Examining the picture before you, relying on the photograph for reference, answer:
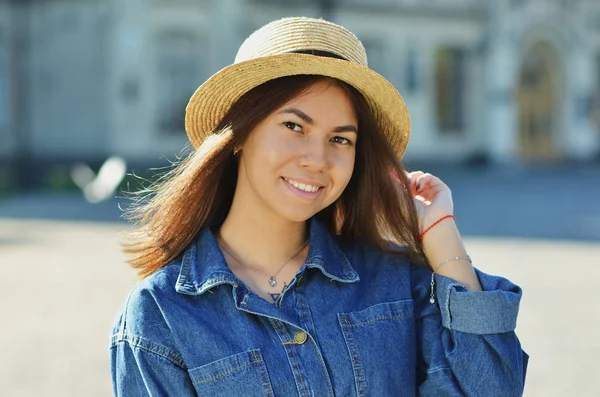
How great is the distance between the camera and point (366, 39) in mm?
26234

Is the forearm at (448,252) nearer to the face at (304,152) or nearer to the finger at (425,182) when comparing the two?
the finger at (425,182)

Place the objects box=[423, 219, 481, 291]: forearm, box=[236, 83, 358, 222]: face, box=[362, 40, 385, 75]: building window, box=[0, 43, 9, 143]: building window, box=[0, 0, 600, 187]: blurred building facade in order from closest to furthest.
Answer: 1. box=[236, 83, 358, 222]: face
2. box=[423, 219, 481, 291]: forearm
3. box=[0, 0, 600, 187]: blurred building facade
4. box=[0, 43, 9, 143]: building window
5. box=[362, 40, 385, 75]: building window

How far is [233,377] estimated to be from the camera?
6.12 ft

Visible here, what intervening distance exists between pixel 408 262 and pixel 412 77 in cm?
2522

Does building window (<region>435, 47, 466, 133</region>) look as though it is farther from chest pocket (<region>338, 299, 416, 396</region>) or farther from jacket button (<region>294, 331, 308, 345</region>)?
jacket button (<region>294, 331, 308, 345</region>)

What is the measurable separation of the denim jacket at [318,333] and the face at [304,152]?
16 centimetres

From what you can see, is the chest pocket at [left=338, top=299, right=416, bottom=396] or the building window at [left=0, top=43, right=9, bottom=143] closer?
the chest pocket at [left=338, top=299, right=416, bottom=396]

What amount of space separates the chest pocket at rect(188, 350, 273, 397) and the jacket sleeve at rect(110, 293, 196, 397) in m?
0.04

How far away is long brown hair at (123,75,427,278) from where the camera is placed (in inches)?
82.7

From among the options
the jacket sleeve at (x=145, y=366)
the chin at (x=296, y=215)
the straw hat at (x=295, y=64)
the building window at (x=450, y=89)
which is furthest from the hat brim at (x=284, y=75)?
the building window at (x=450, y=89)

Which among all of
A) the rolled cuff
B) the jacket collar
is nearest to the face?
the jacket collar

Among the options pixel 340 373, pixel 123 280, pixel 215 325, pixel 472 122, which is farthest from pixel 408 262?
pixel 472 122

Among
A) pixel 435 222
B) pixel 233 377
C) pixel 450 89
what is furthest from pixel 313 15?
pixel 233 377

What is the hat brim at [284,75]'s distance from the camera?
2.01 m
